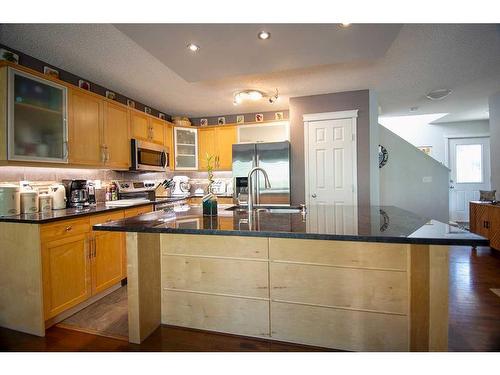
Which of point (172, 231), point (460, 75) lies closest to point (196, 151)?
point (172, 231)

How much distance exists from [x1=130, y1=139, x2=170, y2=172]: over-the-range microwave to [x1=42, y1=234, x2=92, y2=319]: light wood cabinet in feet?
4.51

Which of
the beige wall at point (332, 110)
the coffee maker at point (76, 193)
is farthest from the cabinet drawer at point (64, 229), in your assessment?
the beige wall at point (332, 110)

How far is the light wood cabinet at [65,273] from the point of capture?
193 cm

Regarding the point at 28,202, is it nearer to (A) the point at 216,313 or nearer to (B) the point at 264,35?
(A) the point at 216,313

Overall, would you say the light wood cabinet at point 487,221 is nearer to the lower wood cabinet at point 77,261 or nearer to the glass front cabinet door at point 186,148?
the glass front cabinet door at point 186,148

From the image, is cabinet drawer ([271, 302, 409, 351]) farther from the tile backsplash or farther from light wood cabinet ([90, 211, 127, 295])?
the tile backsplash

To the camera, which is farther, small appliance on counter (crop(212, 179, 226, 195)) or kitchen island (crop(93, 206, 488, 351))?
small appliance on counter (crop(212, 179, 226, 195))

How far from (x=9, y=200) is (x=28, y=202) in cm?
14

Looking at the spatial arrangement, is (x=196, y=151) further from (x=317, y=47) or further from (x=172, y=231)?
A: (x=172, y=231)

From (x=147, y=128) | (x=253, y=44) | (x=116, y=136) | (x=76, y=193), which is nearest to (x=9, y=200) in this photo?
(x=76, y=193)

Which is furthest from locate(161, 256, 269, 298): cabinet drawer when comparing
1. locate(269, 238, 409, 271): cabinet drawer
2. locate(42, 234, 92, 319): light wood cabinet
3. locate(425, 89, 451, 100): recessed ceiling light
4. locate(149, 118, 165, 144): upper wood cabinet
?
locate(425, 89, 451, 100): recessed ceiling light

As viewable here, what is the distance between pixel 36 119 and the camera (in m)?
2.22

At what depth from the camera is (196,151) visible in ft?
14.8

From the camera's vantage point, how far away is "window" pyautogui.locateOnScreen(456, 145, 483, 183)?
19.9 feet
